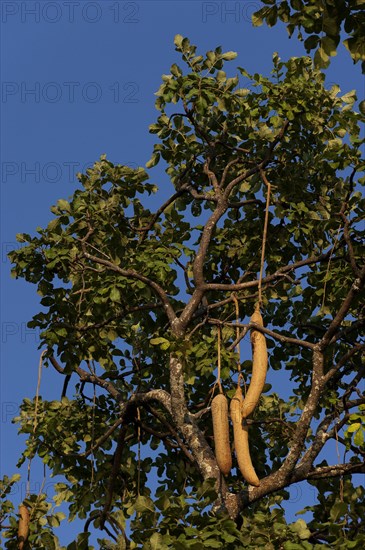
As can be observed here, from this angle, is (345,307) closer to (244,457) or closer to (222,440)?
(222,440)

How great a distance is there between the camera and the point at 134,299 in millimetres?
12906

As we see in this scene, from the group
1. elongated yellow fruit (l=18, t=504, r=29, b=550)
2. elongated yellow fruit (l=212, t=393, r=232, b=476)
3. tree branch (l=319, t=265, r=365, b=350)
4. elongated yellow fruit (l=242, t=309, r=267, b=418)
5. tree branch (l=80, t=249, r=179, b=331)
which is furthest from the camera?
tree branch (l=80, t=249, r=179, b=331)

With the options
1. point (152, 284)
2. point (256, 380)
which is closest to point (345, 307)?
point (256, 380)

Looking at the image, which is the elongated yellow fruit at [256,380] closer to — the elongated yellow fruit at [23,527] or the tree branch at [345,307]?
the tree branch at [345,307]

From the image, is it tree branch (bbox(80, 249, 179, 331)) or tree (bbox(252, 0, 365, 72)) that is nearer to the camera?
tree (bbox(252, 0, 365, 72))

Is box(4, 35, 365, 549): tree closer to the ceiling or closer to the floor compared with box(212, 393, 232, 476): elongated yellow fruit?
closer to the ceiling

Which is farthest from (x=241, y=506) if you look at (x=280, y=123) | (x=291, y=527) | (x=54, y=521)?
(x=280, y=123)

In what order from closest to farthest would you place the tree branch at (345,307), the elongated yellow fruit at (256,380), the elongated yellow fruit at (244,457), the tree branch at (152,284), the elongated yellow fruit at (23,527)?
the elongated yellow fruit at (244,457) < the elongated yellow fruit at (256,380) < the tree branch at (345,307) < the elongated yellow fruit at (23,527) < the tree branch at (152,284)

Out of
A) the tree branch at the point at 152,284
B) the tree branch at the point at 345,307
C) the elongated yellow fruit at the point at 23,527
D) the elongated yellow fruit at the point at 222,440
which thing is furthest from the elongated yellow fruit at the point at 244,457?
the tree branch at the point at 152,284

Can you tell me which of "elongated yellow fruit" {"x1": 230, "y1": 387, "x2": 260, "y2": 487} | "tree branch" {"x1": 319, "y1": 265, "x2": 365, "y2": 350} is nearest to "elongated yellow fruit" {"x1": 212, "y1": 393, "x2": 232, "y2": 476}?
"elongated yellow fruit" {"x1": 230, "y1": 387, "x2": 260, "y2": 487}

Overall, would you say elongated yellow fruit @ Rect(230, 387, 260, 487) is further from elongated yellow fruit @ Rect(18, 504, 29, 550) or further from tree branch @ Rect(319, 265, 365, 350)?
elongated yellow fruit @ Rect(18, 504, 29, 550)

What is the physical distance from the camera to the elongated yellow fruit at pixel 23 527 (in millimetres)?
9812

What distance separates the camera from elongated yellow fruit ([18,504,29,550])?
981 cm

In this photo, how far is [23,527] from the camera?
9.81 metres
